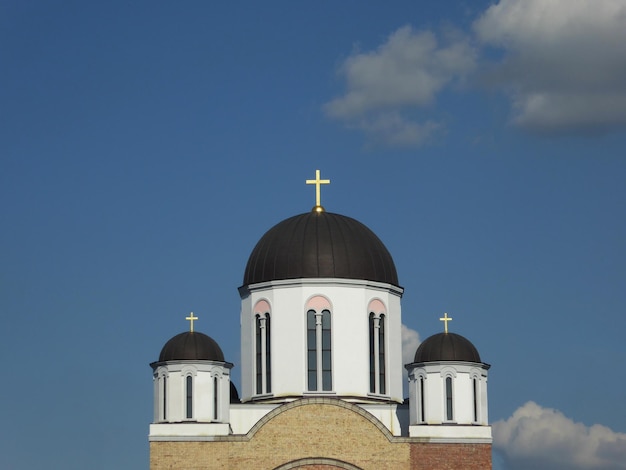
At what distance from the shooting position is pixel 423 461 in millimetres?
58969

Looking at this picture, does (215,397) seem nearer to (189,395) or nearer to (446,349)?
(189,395)

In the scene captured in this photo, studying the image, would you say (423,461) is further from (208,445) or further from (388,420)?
(208,445)

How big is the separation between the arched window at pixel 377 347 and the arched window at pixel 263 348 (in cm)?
306

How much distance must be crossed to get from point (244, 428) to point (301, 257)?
5454mm

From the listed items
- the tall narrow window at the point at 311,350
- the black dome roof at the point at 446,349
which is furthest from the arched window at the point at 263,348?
the black dome roof at the point at 446,349

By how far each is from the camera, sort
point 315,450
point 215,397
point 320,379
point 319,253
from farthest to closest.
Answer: point 319,253 → point 320,379 → point 215,397 → point 315,450

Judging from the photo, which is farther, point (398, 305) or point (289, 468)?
point (398, 305)

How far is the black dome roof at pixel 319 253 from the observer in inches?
2443

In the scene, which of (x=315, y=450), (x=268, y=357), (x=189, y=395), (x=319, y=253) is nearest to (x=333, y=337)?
(x=268, y=357)

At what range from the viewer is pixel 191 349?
60.1m

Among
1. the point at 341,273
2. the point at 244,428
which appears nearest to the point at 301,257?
the point at 341,273

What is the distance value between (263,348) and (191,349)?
2.97 m

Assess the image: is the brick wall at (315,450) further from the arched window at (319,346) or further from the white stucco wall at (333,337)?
the arched window at (319,346)

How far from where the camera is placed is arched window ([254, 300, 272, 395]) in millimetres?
61938
